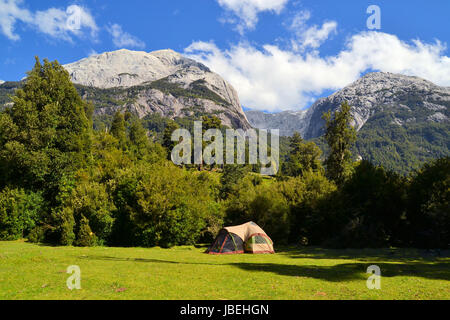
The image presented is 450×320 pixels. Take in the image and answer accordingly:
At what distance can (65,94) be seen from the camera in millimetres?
40344

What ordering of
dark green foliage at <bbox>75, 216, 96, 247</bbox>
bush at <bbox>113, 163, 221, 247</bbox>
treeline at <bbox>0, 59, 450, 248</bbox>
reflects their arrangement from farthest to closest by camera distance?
bush at <bbox>113, 163, 221, 247</bbox> < treeline at <bbox>0, 59, 450, 248</bbox> < dark green foliage at <bbox>75, 216, 96, 247</bbox>

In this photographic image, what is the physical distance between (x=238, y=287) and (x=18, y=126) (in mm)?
35909

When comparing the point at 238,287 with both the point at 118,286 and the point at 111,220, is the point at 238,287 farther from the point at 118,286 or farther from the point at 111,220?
the point at 111,220

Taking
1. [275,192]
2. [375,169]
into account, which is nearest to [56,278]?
[275,192]

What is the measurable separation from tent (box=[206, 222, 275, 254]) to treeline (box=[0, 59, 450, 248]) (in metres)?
6.89

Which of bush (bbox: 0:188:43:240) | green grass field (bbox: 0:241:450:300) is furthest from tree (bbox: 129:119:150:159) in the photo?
green grass field (bbox: 0:241:450:300)

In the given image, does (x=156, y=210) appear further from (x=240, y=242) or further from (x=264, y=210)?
(x=264, y=210)

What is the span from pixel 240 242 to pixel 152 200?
1112cm

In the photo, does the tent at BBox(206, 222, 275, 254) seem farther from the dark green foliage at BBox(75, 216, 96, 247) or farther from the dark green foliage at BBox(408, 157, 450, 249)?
the dark green foliage at BBox(408, 157, 450, 249)

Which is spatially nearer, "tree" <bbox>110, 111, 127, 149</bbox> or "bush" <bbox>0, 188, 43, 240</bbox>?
"bush" <bbox>0, 188, 43, 240</bbox>

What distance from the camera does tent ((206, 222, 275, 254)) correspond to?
27.6 metres

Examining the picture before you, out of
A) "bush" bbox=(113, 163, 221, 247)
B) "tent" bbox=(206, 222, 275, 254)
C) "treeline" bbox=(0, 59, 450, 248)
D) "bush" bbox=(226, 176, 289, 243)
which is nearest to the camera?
"tent" bbox=(206, 222, 275, 254)

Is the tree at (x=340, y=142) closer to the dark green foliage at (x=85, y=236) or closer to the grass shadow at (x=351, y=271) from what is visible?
the grass shadow at (x=351, y=271)

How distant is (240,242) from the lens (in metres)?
28.2
